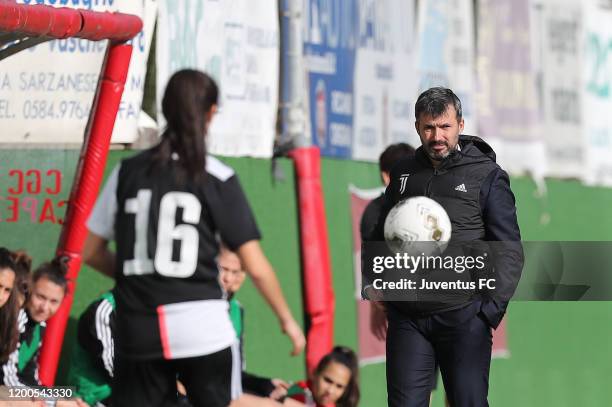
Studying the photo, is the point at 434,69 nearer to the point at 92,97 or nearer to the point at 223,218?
the point at 92,97

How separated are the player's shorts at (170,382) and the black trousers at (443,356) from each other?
134cm

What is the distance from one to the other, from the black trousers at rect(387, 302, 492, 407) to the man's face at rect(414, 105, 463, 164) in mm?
764

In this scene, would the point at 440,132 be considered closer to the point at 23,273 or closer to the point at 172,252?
the point at 172,252

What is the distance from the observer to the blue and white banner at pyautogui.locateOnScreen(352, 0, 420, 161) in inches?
479

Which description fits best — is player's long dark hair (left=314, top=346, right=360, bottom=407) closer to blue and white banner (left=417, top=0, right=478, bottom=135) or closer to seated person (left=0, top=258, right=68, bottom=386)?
seated person (left=0, top=258, right=68, bottom=386)

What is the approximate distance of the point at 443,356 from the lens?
685cm

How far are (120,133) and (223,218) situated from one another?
3.96m

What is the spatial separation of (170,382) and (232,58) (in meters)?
5.11

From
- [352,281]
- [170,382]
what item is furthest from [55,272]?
[352,281]

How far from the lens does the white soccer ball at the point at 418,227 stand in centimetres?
680

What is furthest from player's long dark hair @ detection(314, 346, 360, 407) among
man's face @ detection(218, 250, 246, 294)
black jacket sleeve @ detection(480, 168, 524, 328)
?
black jacket sleeve @ detection(480, 168, 524, 328)

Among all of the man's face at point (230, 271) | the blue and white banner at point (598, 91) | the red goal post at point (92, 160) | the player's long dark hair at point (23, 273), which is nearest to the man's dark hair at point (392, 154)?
the man's face at point (230, 271)
